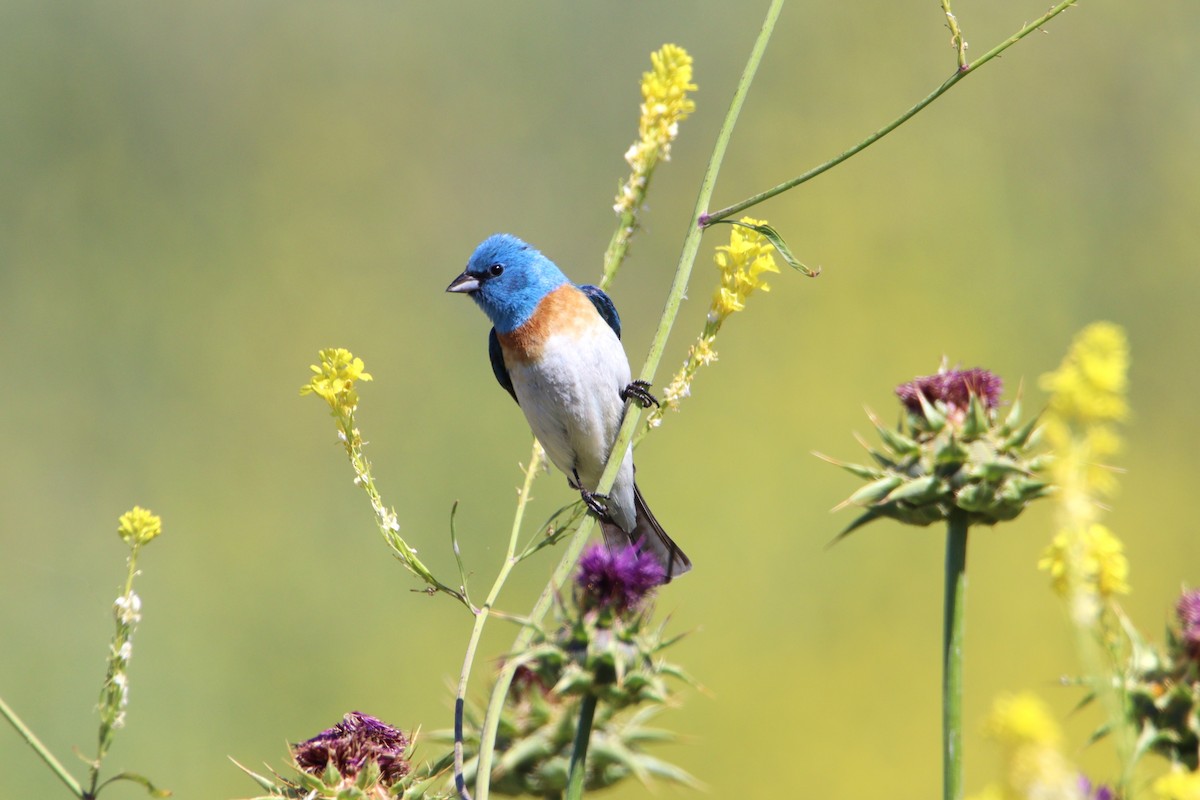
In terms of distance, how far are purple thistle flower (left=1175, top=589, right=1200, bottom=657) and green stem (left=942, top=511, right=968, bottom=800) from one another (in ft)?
1.43

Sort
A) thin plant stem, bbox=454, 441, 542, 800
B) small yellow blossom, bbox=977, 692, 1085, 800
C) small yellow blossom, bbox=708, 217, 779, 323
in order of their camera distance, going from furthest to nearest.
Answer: small yellow blossom, bbox=708, 217, 779, 323
thin plant stem, bbox=454, 441, 542, 800
small yellow blossom, bbox=977, 692, 1085, 800

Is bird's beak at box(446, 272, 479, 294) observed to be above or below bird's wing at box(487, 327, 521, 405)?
above

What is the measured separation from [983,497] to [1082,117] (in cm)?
1351

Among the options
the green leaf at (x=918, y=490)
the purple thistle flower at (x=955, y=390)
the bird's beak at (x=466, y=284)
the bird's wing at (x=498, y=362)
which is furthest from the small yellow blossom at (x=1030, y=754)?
the bird's wing at (x=498, y=362)

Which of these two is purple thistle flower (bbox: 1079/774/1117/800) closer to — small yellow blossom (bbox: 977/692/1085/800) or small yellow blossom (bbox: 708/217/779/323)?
small yellow blossom (bbox: 977/692/1085/800)

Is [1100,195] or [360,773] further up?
[1100,195]

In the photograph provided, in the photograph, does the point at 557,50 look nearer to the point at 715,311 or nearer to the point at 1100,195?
the point at 1100,195

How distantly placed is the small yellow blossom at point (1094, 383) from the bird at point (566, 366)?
330 centimetres

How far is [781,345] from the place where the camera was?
12.9 metres

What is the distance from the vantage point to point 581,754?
2398 mm

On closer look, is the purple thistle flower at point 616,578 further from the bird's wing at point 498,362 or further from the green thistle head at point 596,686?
the bird's wing at point 498,362

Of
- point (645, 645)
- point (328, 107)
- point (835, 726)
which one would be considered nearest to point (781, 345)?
point (835, 726)

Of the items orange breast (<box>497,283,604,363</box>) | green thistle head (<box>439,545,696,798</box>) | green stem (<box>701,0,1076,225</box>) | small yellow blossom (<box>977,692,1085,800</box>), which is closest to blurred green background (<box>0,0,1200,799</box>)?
orange breast (<box>497,283,604,363</box>)

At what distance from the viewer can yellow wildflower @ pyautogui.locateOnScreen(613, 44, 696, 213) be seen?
2846mm
